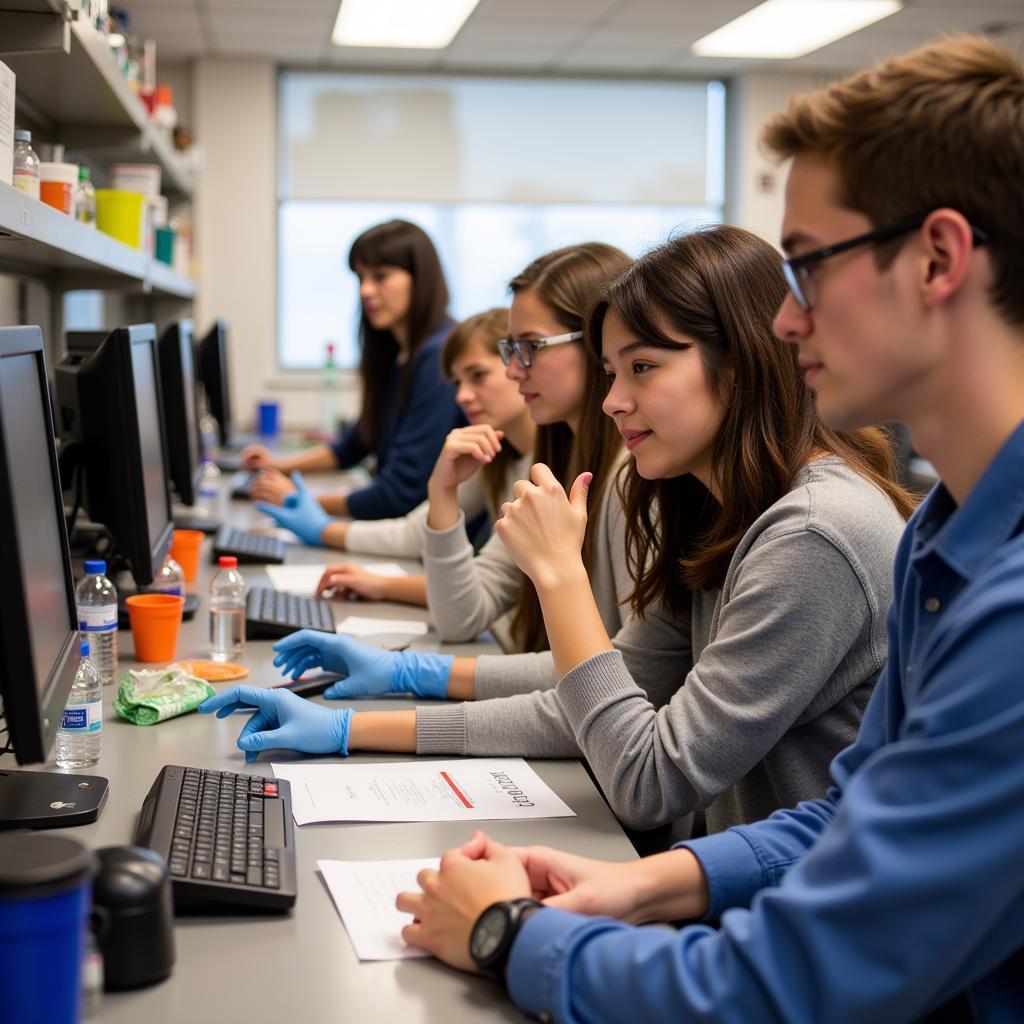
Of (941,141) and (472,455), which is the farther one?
(472,455)

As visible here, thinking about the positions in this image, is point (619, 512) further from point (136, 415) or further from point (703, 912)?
point (703, 912)

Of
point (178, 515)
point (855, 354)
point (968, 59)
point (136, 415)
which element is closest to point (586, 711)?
point (855, 354)

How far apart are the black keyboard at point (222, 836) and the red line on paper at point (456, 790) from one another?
18 cm

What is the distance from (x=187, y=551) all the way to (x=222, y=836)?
133 cm

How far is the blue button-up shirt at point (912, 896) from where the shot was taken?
2.27 ft

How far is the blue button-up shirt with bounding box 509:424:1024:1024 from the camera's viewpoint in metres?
0.69

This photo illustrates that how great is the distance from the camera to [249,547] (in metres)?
2.62

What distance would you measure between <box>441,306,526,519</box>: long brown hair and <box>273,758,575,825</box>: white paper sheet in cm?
107

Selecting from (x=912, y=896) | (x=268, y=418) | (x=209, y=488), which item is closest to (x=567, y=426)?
(x=912, y=896)

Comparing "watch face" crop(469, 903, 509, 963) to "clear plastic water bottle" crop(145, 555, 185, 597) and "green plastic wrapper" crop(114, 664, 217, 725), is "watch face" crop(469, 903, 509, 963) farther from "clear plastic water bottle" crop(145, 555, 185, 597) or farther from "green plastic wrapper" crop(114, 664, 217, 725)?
"clear plastic water bottle" crop(145, 555, 185, 597)

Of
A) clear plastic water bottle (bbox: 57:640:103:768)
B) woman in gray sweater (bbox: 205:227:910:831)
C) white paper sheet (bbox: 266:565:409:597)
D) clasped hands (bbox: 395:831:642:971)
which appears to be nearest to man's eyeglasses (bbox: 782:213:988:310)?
woman in gray sweater (bbox: 205:227:910:831)

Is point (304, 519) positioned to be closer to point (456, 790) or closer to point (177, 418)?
point (177, 418)

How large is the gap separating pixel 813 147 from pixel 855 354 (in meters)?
0.16

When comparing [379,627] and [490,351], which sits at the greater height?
[490,351]
